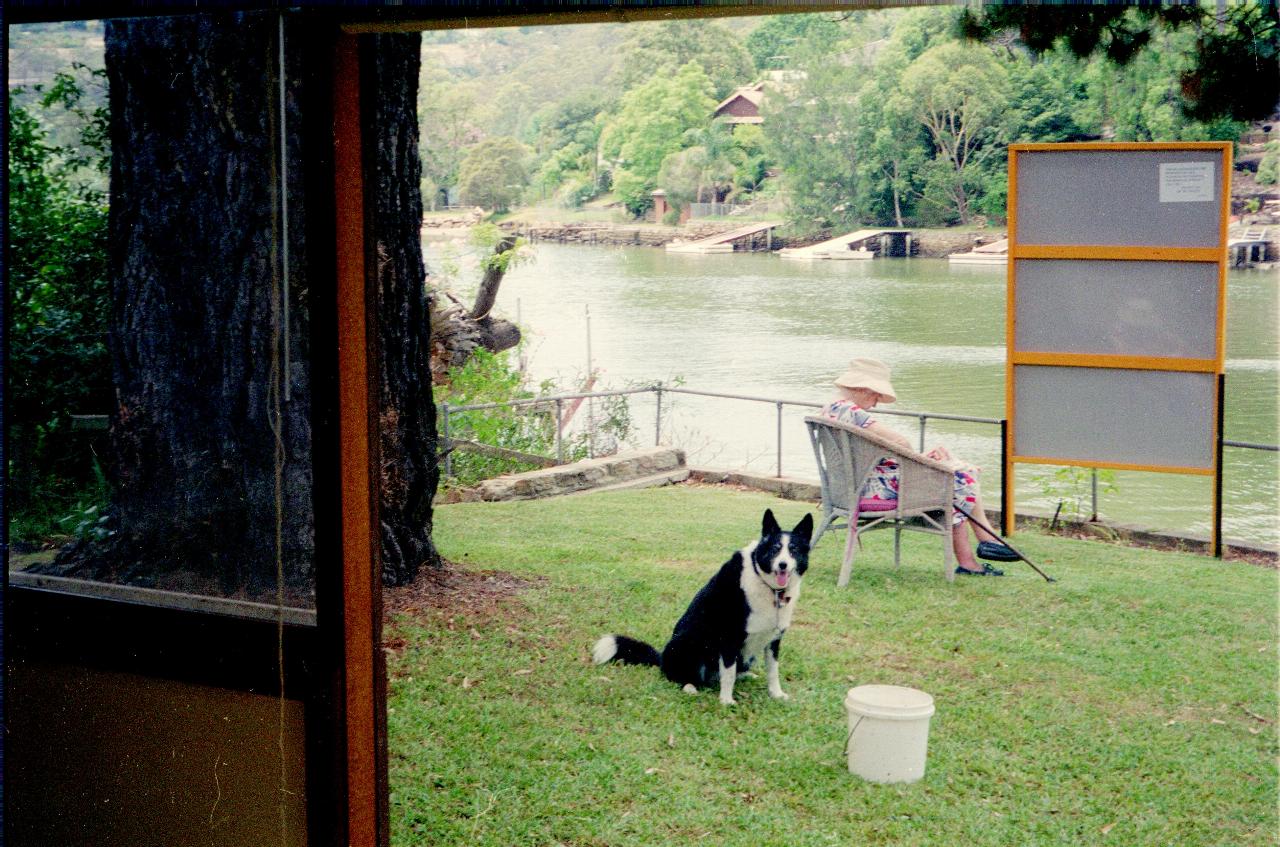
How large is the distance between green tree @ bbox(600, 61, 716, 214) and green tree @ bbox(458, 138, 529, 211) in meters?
1.82

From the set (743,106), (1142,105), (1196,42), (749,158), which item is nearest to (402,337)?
(1196,42)

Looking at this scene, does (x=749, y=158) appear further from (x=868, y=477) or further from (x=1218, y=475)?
(x=868, y=477)

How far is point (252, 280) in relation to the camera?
2.23m

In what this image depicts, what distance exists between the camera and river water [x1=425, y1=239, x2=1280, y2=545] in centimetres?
1116

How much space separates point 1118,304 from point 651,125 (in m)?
17.8

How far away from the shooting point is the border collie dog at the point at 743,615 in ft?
12.7

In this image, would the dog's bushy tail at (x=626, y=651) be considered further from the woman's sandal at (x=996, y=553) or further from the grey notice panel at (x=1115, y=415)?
the grey notice panel at (x=1115, y=415)

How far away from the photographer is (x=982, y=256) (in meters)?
21.2

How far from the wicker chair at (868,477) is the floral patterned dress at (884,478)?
53 mm

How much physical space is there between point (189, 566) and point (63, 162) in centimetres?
76

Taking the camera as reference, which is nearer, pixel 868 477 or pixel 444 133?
pixel 868 477

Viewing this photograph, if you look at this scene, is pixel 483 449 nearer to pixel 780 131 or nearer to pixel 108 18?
pixel 108 18

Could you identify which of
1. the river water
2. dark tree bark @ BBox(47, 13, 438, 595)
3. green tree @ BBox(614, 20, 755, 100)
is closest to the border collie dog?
dark tree bark @ BBox(47, 13, 438, 595)

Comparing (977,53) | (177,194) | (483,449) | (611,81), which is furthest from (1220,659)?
(611,81)
